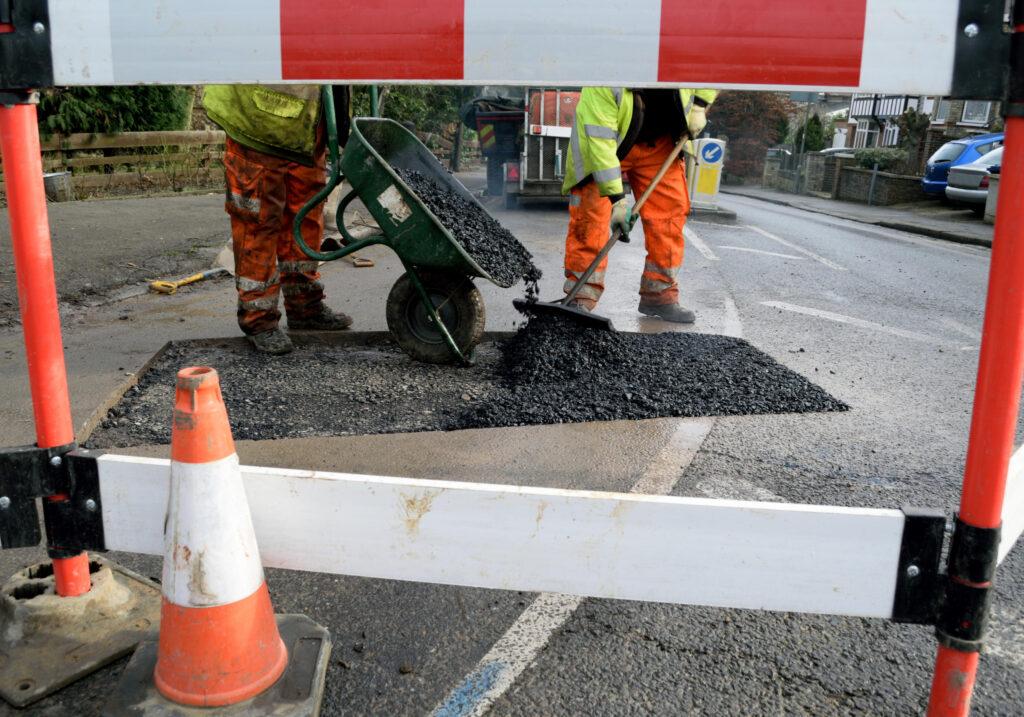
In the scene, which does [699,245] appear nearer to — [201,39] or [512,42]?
[512,42]

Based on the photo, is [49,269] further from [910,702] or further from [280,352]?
[280,352]

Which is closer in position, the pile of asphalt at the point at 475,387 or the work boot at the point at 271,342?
the pile of asphalt at the point at 475,387

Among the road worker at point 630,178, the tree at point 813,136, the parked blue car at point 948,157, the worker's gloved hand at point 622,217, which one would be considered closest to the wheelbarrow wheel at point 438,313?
the road worker at point 630,178

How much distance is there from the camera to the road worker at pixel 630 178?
5176mm

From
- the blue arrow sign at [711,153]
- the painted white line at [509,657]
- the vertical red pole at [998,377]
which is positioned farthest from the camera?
the blue arrow sign at [711,153]

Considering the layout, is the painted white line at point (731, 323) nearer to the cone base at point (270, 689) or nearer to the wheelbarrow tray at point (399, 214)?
the wheelbarrow tray at point (399, 214)

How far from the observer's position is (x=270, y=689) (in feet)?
6.10

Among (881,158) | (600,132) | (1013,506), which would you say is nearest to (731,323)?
(600,132)

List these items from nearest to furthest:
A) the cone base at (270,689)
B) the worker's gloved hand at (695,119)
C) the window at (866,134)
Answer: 1. the cone base at (270,689)
2. the worker's gloved hand at (695,119)
3. the window at (866,134)

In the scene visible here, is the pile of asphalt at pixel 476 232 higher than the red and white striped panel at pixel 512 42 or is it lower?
lower

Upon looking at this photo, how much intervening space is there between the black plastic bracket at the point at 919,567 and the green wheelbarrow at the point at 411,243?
8.47ft

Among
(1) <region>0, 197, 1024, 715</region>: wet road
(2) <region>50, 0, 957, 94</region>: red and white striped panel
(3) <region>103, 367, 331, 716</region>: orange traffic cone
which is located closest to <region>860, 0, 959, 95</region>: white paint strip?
(2) <region>50, 0, 957, 94</region>: red and white striped panel

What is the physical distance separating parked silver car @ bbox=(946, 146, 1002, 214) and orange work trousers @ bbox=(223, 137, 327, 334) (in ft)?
52.5

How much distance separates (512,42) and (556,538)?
3.46ft
